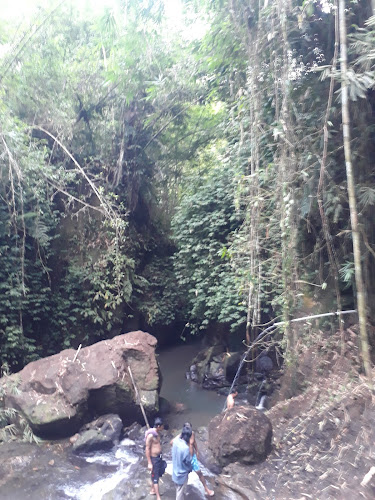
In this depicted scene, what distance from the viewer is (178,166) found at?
1392 cm

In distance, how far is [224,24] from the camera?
630cm

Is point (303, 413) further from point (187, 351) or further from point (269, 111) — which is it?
point (187, 351)

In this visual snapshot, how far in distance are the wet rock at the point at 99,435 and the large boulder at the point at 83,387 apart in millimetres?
247

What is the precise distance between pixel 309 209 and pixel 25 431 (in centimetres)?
630

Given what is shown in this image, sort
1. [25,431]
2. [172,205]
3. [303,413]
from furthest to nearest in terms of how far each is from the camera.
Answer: [172,205], [25,431], [303,413]

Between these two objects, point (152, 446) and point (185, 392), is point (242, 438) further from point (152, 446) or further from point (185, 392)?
point (185, 392)

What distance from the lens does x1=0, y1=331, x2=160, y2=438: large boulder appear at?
754 cm

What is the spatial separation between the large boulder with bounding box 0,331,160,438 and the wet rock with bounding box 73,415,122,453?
25 cm

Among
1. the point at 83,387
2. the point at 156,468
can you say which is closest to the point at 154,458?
the point at 156,468

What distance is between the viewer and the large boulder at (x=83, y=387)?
7.54 metres

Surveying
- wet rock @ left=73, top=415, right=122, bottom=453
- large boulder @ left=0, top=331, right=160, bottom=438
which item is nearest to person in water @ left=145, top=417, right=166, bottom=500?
wet rock @ left=73, top=415, right=122, bottom=453

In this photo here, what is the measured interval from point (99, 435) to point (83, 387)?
0.91m

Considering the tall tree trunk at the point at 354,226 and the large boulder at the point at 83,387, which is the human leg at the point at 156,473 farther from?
the tall tree trunk at the point at 354,226

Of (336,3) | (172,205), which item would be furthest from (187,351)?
(336,3)
